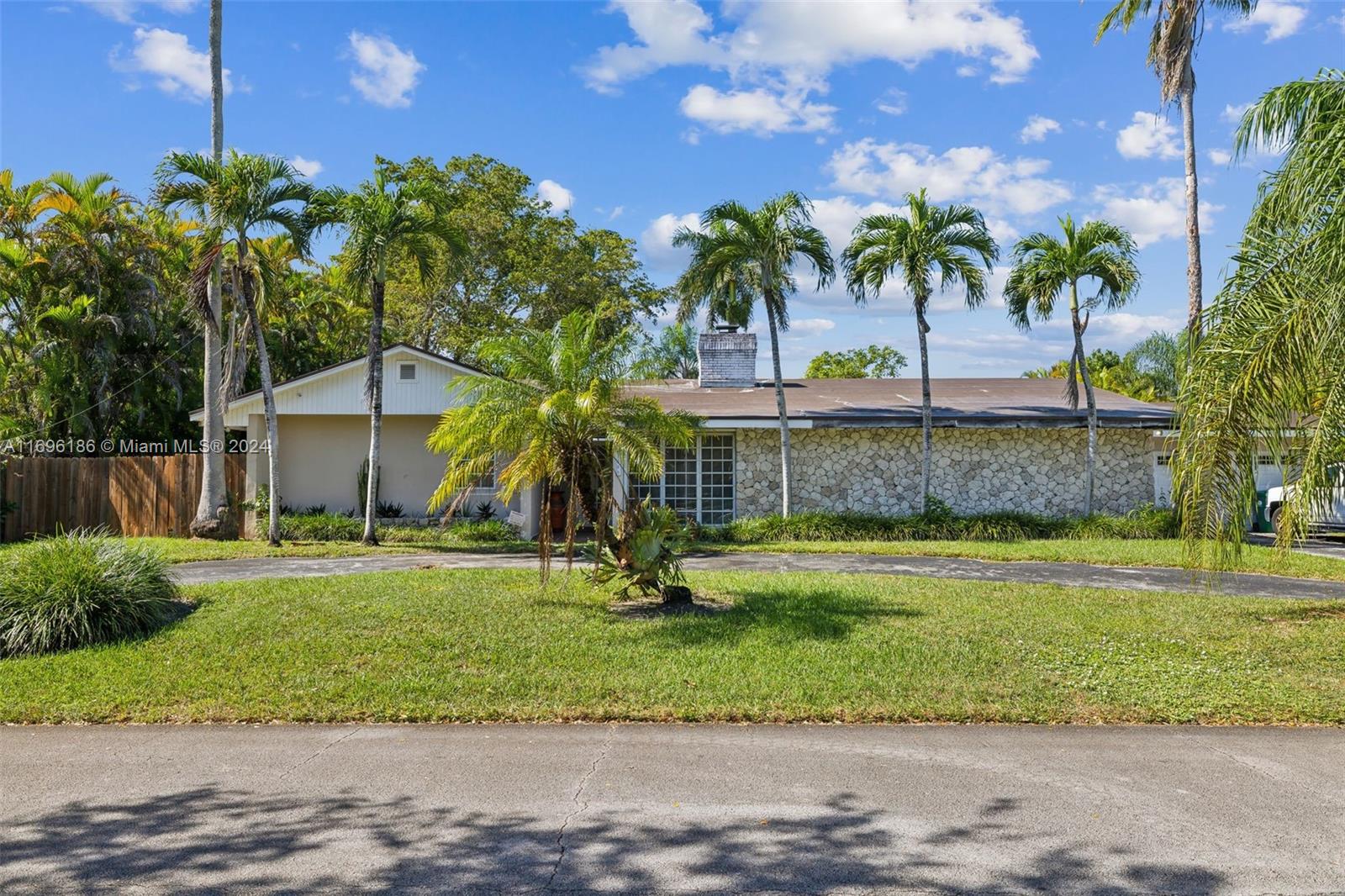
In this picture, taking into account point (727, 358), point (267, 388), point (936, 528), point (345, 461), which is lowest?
point (936, 528)

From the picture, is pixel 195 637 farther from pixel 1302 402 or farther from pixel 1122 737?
pixel 1302 402

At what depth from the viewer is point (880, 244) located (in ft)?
62.6

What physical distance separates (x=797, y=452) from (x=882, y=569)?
6424 mm

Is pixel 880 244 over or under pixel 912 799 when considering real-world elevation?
over

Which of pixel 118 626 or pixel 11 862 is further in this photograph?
pixel 118 626

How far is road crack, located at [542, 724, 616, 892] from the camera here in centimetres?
448

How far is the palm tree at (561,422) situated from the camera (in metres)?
10.0

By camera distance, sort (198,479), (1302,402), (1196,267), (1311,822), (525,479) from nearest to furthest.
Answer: (1311,822)
(1302,402)
(525,479)
(1196,267)
(198,479)

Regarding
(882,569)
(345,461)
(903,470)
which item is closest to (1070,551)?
(882,569)

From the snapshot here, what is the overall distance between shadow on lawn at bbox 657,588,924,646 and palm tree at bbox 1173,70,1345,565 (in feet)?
10.8

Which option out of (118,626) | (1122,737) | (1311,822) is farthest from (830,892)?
(118,626)

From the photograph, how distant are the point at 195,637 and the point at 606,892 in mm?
6737

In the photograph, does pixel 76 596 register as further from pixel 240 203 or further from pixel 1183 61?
pixel 1183 61

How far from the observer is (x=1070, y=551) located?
16.2 m
